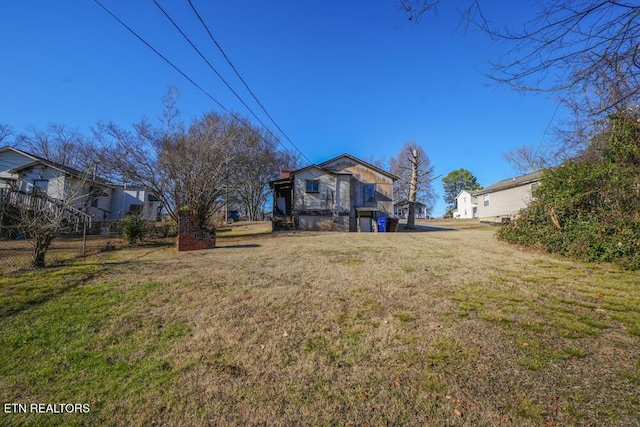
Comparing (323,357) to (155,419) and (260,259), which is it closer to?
(155,419)

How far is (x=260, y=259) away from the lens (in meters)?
8.01

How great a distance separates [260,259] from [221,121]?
2529 cm

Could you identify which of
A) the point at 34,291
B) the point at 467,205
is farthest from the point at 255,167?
the point at 467,205

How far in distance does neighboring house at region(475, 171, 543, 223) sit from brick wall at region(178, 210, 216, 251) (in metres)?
23.4

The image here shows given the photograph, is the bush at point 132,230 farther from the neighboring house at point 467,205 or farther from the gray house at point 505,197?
the neighboring house at point 467,205

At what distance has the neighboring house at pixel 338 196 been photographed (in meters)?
19.7

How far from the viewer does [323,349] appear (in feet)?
10.5

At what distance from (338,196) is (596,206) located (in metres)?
13.9

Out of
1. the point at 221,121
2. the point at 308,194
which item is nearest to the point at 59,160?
the point at 221,121

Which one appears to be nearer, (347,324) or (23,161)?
(347,324)

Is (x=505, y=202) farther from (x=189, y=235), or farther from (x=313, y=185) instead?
(x=189, y=235)

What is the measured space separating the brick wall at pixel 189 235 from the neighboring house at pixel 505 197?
23425mm

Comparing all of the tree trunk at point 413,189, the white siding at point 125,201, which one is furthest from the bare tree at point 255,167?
the tree trunk at point 413,189

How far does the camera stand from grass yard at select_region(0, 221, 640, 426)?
2279 millimetres
